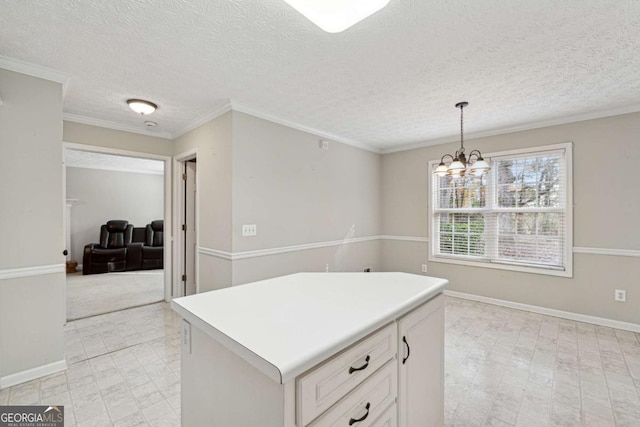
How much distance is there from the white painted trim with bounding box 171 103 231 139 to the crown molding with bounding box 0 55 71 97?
122 cm

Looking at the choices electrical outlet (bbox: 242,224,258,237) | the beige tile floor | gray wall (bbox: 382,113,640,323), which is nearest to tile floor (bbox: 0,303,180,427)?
the beige tile floor

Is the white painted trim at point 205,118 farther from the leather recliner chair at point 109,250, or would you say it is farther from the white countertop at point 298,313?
the leather recliner chair at point 109,250

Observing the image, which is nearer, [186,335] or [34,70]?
[186,335]

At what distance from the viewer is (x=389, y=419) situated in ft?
3.85

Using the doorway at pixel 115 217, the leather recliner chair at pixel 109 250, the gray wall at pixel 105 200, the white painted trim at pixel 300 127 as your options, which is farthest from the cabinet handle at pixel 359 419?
the gray wall at pixel 105 200

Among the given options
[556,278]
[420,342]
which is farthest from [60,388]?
[556,278]

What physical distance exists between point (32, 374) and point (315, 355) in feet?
9.11

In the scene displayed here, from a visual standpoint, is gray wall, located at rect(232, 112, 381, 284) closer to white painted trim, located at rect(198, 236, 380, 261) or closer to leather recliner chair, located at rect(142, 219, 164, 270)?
white painted trim, located at rect(198, 236, 380, 261)

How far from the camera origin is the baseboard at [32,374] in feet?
6.90

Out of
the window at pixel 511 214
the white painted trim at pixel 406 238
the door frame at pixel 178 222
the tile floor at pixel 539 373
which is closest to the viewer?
the tile floor at pixel 539 373

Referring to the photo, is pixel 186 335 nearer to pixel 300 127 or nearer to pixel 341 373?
pixel 341 373

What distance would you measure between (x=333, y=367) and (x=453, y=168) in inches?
96.0

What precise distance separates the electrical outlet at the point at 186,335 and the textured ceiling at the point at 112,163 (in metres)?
5.08

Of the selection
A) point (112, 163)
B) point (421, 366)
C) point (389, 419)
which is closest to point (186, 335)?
point (389, 419)
